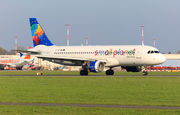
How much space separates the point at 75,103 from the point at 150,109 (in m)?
4.35

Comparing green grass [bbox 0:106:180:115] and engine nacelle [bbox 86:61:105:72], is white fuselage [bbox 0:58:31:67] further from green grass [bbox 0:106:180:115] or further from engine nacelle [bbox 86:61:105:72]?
green grass [bbox 0:106:180:115]

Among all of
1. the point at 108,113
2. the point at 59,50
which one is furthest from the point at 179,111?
the point at 59,50

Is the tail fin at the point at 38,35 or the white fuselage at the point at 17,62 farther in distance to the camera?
the white fuselage at the point at 17,62

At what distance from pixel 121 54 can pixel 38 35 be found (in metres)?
18.2

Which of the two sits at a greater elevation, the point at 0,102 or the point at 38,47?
the point at 38,47

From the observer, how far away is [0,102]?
1809 centimetres

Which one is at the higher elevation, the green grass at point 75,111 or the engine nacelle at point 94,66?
the engine nacelle at point 94,66

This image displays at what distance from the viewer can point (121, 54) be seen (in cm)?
4853

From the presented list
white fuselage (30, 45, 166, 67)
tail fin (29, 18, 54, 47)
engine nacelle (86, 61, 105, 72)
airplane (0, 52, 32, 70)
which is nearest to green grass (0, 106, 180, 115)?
engine nacelle (86, 61, 105, 72)

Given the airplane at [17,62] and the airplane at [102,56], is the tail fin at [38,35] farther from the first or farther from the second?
the airplane at [17,62]

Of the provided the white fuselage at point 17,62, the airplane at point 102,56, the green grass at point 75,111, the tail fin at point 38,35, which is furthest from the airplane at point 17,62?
the green grass at point 75,111

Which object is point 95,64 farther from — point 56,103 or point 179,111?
point 179,111

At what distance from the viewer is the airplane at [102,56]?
156 ft

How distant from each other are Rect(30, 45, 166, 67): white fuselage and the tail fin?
565 centimetres
